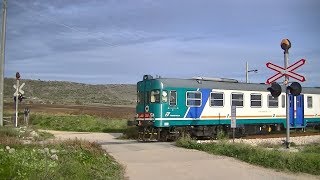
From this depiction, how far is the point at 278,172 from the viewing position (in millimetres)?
13602

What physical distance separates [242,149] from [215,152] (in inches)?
51.5

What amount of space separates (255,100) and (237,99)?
5.33ft

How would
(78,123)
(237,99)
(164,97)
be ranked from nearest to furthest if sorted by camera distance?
(164,97)
(237,99)
(78,123)

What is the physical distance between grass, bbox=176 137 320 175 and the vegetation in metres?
4.64

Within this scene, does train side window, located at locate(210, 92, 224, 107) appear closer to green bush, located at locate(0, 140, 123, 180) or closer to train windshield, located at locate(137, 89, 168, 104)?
train windshield, located at locate(137, 89, 168, 104)

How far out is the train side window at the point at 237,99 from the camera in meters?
26.8

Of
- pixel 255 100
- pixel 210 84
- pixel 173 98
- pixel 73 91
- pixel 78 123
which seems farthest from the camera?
pixel 73 91

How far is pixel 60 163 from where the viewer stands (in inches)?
457

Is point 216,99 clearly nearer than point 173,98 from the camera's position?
No

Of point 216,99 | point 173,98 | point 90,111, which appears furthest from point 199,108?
point 90,111

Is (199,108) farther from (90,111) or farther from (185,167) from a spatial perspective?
(90,111)

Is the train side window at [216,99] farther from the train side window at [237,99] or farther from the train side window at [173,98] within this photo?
the train side window at [173,98]

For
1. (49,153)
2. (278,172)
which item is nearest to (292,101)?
(278,172)

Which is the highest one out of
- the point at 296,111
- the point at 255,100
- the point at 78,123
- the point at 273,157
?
the point at 255,100
